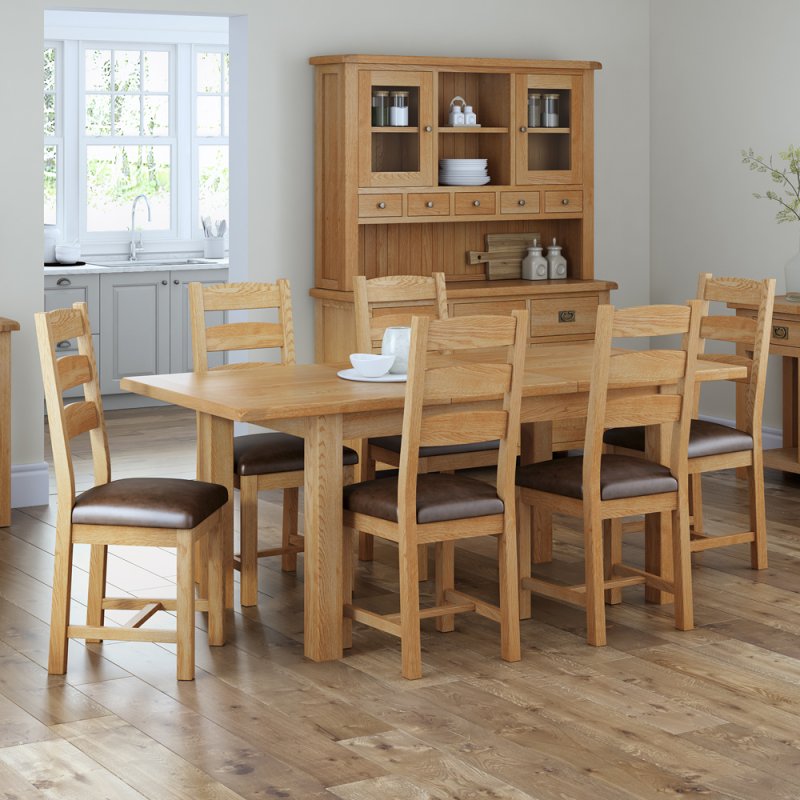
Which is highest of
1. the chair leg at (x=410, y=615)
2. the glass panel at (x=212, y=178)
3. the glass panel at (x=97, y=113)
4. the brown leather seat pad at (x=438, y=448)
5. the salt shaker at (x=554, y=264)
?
the glass panel at (x=97, y=113)

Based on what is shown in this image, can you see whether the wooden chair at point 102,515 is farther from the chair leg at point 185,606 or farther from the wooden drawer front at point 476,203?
the wooden drawer front at point 476,203

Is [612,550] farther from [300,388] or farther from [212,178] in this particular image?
[212,178]

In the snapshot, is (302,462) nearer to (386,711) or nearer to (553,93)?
(386,711)

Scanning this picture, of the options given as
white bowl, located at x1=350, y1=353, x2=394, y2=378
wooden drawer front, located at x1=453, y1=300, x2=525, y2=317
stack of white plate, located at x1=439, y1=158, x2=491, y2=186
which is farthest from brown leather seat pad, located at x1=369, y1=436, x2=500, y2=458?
stack of white plate, located at x1=439, y1=158, x2=491, y2=186

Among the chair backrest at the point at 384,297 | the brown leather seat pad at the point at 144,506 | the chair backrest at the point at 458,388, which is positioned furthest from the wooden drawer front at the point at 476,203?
the brown leather seat pad at the point at 144,506

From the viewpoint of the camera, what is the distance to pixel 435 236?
6477 millimetres

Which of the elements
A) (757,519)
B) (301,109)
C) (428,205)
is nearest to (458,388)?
(757,519)

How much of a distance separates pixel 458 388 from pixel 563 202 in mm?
3107

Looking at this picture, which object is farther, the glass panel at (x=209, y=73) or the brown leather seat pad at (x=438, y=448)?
the glass panel at (x=209, y=73)

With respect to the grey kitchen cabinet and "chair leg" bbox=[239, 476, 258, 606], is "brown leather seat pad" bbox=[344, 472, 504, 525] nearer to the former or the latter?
"chair leg" bbox=[239, 476, 258, 606]

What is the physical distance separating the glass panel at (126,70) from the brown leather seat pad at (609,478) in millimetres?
5213

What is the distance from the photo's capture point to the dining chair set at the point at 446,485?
11.6 feet

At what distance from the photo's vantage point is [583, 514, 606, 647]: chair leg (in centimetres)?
385

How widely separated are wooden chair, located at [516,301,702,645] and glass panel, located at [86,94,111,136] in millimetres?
5147
